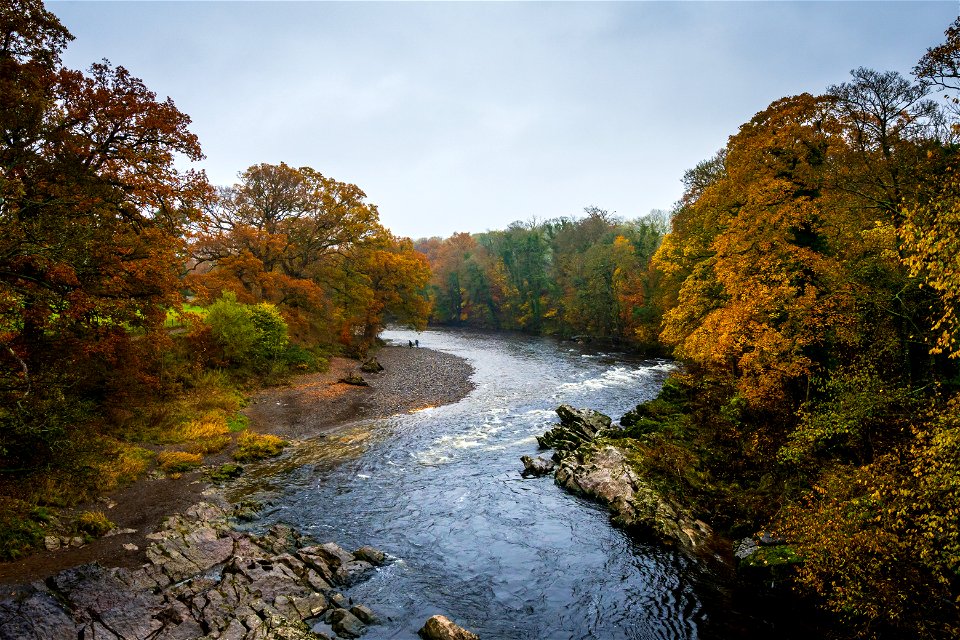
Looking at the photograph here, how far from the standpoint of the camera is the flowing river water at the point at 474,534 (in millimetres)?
9406

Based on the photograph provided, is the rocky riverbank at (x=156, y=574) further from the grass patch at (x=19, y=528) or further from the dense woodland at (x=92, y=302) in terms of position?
the dense woodland at (x=92, y=302)

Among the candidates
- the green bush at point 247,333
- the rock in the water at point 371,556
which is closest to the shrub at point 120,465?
the rock in the water at point 371,556

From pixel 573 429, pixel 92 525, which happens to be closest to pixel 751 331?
pixel 573 429

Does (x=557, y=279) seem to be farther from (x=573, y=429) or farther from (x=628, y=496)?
(x=628, y=496)

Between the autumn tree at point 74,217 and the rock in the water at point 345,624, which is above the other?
the autumn tree at point 74,217

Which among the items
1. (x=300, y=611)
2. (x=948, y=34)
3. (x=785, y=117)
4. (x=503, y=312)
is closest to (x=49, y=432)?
(x=300, y=611)

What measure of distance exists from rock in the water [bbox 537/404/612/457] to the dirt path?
25.6 ft

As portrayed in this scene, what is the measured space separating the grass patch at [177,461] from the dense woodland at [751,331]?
0.96ft

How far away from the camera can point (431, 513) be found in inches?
539

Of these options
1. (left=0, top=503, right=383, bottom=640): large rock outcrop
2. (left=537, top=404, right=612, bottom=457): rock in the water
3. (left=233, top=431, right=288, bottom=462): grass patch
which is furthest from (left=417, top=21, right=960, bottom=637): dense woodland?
(left=233, top=431, right=288, bottom=462): grass patch

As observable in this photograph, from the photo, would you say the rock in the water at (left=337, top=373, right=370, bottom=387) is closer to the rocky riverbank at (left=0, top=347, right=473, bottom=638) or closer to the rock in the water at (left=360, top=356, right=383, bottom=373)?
the rock in the water at (left=360, top=356, right=383, bottom=373)

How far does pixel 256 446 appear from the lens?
17516 mm

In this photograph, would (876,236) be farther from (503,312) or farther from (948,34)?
(503,312)

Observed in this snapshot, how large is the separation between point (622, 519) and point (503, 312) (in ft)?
223
